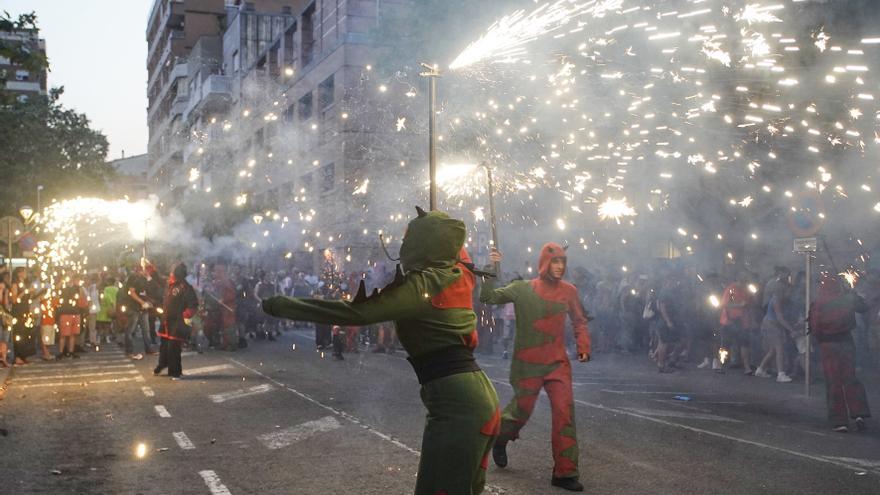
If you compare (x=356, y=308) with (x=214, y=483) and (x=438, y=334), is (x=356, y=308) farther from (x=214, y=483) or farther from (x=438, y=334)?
(x=214, y=483)

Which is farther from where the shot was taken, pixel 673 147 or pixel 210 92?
pixel 210 92

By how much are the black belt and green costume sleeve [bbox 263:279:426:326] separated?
0.84 ft

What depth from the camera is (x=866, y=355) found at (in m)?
16.8

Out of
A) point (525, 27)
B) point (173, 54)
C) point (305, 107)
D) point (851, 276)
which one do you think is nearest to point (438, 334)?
point (851, 276)

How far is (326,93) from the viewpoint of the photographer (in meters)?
42.2

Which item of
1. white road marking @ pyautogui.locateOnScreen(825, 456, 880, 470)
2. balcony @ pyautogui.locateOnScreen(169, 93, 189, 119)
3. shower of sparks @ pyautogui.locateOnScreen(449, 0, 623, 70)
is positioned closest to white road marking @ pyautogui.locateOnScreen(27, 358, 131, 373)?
shower of sparks @ pyautogui.locateOnScreen(449, 0, 623, 70)

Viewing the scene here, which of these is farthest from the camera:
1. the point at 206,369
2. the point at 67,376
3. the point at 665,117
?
the point at 665,117

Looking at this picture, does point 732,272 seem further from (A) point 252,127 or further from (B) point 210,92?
(B) point 210,92

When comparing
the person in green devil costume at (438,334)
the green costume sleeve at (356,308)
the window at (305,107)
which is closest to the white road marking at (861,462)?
the person in green devil costume at (438,334)

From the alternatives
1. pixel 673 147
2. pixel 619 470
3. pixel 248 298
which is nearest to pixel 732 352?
pixel 673 147

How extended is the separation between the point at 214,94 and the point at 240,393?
169 ft

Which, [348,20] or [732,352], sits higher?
[348,20]

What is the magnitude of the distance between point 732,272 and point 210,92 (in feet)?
160

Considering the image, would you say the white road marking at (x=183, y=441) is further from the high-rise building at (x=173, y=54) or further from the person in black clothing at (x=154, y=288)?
the high-rise building at (x=173, y=54)
